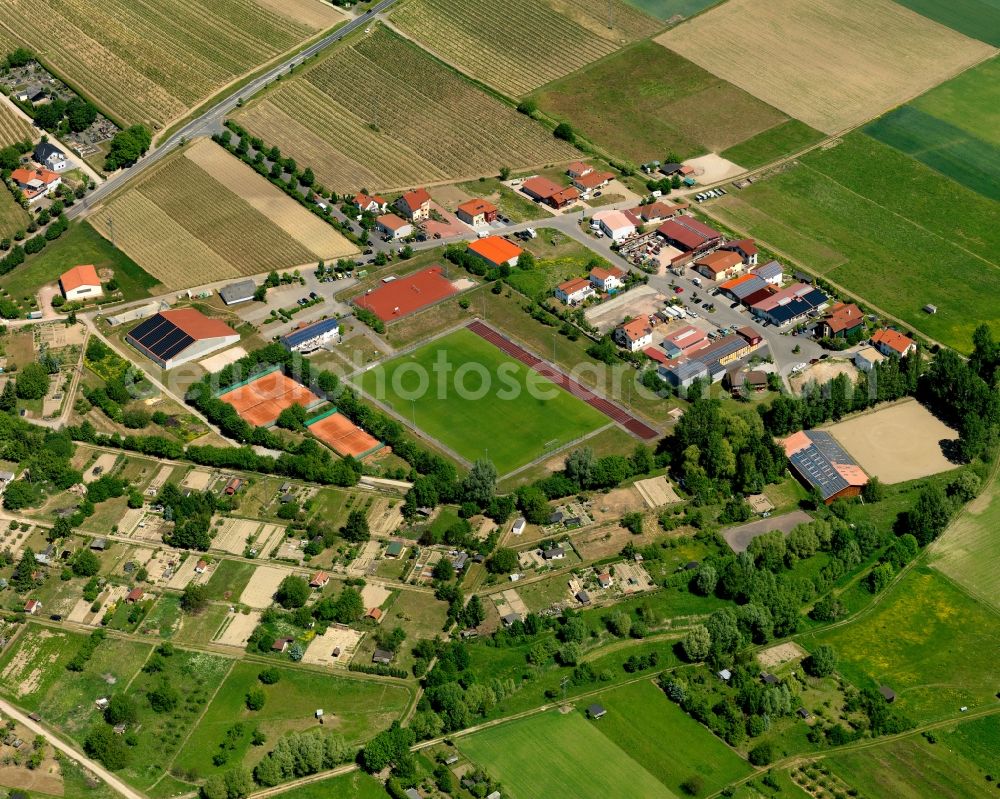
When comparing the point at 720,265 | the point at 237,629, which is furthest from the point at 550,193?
the point at 237,629

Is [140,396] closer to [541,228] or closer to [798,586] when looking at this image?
[541,228]

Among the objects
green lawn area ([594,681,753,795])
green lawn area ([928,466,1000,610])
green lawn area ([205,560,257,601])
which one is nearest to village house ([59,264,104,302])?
green lawn area ([205,560,257,601])

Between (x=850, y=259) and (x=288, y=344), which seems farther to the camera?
(x=850, y=259)

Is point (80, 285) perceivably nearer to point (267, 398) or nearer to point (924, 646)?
point (267, 398)

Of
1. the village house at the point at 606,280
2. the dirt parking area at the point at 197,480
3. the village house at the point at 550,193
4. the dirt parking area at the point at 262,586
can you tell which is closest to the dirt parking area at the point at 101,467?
the dirt parking area at the point at 197,480

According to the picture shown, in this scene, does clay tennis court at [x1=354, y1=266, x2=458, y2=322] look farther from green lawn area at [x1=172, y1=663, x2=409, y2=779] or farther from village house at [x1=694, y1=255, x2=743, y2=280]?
green lawn area at [x1=172, y1=663, x2=409, y2=779]

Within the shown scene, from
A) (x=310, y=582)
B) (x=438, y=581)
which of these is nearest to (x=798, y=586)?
(x=438, y=581)
